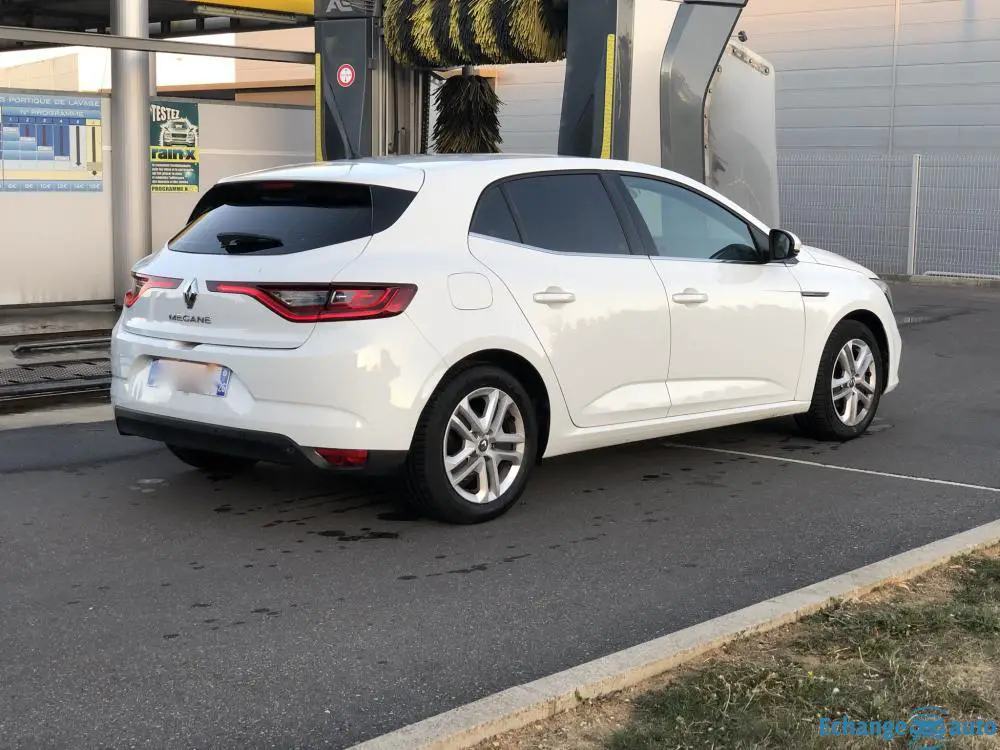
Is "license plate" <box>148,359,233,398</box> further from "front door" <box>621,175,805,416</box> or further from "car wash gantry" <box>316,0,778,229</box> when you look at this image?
"car wash gantry" <box>316,0,778,229</box>

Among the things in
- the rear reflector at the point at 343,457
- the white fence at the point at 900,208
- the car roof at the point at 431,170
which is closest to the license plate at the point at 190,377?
the rear reflector at the point at 343,457

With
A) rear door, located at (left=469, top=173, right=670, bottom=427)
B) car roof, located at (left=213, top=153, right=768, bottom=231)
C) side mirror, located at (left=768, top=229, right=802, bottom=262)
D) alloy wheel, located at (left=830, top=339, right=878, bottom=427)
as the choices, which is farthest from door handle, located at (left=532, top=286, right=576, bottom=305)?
alloy wheel, located at (left=830, top=339, right=878, bottom=427)

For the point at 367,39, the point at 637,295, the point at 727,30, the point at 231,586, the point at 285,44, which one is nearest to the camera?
→ the point at 231,586

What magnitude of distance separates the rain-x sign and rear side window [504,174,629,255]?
7907 millimetres

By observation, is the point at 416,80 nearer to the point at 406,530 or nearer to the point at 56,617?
the point at 406,530

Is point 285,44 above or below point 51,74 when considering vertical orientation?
above

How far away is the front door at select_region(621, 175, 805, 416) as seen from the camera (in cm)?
694

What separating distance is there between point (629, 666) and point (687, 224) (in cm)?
361

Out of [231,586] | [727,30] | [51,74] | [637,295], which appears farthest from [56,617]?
[51,74]

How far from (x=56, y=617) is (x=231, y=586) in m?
0.66

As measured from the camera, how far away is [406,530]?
6.05 m

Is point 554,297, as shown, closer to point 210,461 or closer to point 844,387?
point 210,461

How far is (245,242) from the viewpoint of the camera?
19.9 feet

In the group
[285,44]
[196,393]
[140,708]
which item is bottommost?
[140,708]
